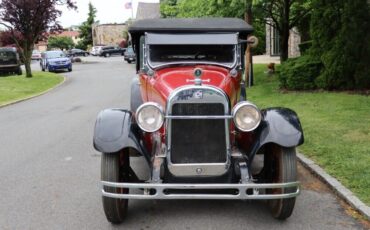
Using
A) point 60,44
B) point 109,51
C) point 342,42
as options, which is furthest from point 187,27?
point 60,44

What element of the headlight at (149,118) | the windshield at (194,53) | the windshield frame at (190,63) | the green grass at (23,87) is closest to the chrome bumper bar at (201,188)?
the headlight at (149,118)

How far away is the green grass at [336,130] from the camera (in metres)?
6.33

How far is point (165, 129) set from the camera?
5074 mm

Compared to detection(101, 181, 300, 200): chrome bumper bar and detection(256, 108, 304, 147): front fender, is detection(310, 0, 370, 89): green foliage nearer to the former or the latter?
detection(256, 108, 304, 147): front fender

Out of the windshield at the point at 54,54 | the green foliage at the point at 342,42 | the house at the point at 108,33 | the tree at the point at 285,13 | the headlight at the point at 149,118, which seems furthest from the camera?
the house at the point at 108,33

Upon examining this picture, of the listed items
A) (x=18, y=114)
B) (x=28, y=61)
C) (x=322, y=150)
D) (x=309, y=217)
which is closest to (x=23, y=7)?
(x=28, y=61)

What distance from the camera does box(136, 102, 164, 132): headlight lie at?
4973 mm

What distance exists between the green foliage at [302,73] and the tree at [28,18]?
17019 mm

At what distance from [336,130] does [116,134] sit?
5.19m

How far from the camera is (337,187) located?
5.90m

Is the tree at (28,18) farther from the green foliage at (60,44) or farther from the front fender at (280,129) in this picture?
the green foliage at (60,44)

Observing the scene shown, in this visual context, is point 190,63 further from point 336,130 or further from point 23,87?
point 23,87

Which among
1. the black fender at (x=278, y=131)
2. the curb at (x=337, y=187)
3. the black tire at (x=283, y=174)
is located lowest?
the curb at (x=337, y=187)

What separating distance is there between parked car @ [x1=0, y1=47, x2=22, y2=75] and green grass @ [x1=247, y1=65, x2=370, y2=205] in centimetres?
2192
